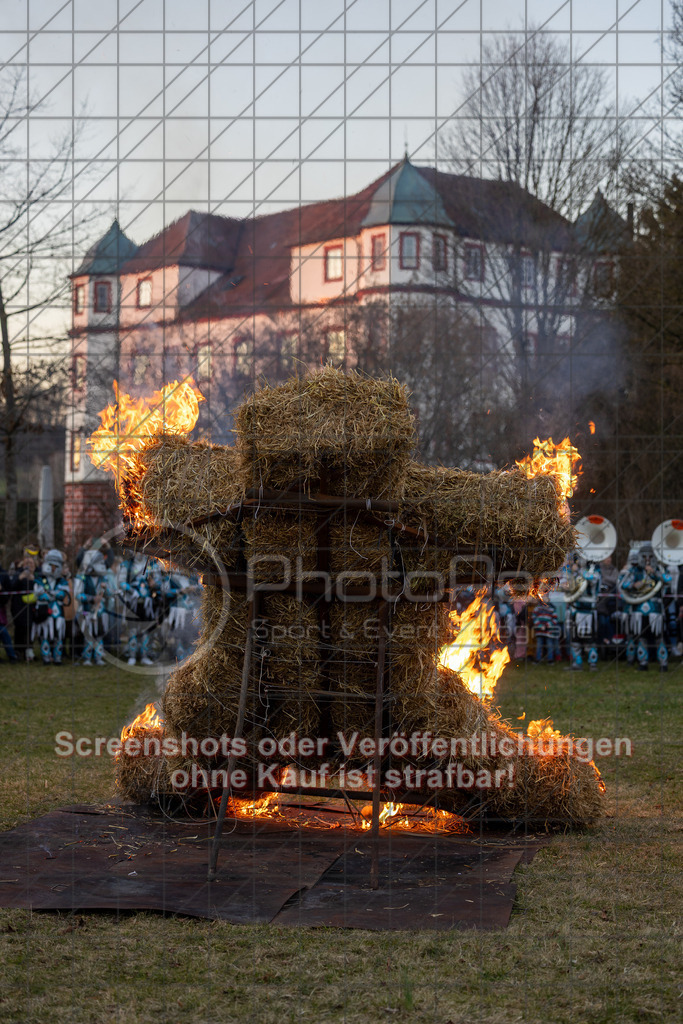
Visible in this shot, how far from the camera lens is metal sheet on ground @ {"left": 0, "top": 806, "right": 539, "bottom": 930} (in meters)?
5.04

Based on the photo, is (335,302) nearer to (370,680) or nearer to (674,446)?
(674,446)

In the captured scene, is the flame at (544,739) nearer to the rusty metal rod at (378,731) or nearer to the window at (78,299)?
the rusty metal rod at (378,731)

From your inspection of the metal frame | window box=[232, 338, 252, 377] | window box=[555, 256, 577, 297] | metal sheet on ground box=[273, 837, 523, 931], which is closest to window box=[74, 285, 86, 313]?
window box=[232, 338, 252, 377]

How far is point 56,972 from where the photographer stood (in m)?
4.31

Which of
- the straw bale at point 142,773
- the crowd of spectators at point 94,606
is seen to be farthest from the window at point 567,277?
the straw bale at point 142,773

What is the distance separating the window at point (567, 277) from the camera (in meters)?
18.0

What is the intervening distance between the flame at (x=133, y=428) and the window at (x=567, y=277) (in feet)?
41.5

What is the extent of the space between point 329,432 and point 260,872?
2384 mm

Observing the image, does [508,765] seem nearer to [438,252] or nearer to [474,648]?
[474,648]

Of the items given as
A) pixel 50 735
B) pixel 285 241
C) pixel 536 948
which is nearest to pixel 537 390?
pixel 285 241

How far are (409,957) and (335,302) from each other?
1200 centimetres

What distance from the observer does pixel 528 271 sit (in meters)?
18.5

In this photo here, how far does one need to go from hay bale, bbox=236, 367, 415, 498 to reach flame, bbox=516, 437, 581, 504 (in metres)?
0.89

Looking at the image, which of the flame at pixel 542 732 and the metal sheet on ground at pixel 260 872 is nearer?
the metal sheet on ground at pixel 260 872
